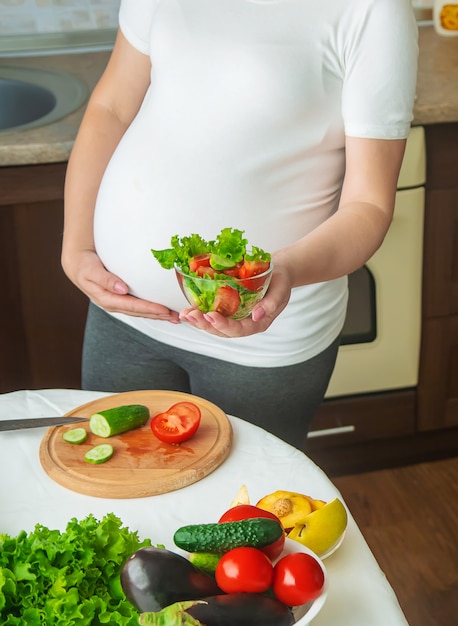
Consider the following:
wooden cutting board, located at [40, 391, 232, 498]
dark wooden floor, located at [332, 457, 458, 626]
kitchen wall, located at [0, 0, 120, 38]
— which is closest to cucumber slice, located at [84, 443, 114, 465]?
wooden cutting board, located at [40, 391, 232, 498]

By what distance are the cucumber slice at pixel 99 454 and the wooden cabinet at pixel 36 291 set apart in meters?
0.86

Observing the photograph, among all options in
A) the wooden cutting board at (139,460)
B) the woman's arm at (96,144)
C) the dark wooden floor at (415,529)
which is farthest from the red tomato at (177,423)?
the dark wooden floor at (415,529)

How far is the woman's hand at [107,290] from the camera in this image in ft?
3.81

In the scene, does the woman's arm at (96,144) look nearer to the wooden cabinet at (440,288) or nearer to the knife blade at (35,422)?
the knife blade at (35,422)

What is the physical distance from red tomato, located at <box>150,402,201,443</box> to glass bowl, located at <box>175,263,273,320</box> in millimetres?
157

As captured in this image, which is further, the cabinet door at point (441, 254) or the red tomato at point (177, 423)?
the cabinet door at point (441, 254)

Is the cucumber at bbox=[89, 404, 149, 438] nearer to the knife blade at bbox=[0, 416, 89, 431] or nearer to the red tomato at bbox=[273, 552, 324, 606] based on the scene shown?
the knife blade at bbox=[0, 416, 89, 431]

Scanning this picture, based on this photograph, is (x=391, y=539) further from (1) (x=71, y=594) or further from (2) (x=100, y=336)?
(1) (x=71, y=594)

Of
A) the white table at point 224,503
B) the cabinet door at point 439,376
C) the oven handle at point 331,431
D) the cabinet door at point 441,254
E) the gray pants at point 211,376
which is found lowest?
the oven handle at point 331,431

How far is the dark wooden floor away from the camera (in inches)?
70.4

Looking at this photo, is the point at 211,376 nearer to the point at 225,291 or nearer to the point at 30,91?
the point at 225,291

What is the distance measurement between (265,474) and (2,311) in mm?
1027

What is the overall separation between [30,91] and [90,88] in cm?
16

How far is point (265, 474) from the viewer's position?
992 millimetres
